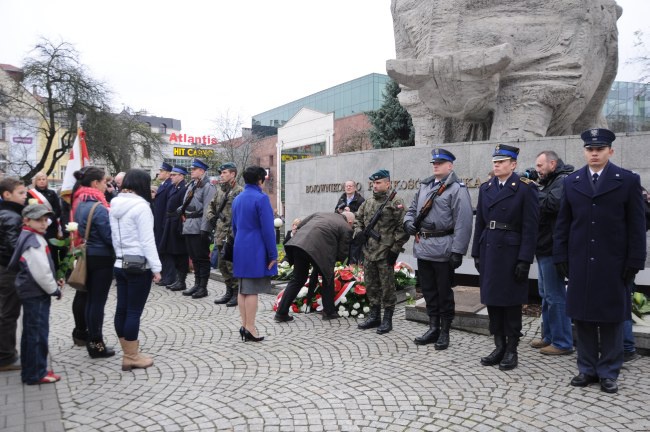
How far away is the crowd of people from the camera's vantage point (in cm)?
419

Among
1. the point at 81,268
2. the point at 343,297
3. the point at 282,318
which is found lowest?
the point at 282,318

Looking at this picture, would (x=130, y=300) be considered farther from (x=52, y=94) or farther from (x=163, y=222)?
(x=52, y=94)

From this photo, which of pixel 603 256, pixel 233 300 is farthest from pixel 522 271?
pixel 233 300

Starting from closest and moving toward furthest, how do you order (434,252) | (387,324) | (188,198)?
(434,252) < (387,324) < (188,198)

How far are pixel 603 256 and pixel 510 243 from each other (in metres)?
0.75

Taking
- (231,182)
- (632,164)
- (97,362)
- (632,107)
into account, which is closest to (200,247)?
(231,182)

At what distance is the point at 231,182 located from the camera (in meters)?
8.00

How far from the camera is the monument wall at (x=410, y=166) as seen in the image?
23.7 feet

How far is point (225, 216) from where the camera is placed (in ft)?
25.9

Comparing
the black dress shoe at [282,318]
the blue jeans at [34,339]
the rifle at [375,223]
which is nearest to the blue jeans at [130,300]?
the blue jeans at [34,339]

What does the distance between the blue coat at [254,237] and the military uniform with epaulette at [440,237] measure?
1510 millimetres

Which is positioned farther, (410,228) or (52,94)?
(52,94)

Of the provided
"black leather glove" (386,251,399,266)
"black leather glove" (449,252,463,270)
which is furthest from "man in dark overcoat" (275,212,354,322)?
"black leather glove" (449,252,463,270)

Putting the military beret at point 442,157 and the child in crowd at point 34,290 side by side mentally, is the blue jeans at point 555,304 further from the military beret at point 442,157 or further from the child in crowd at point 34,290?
the child in crowd at point 34,290
